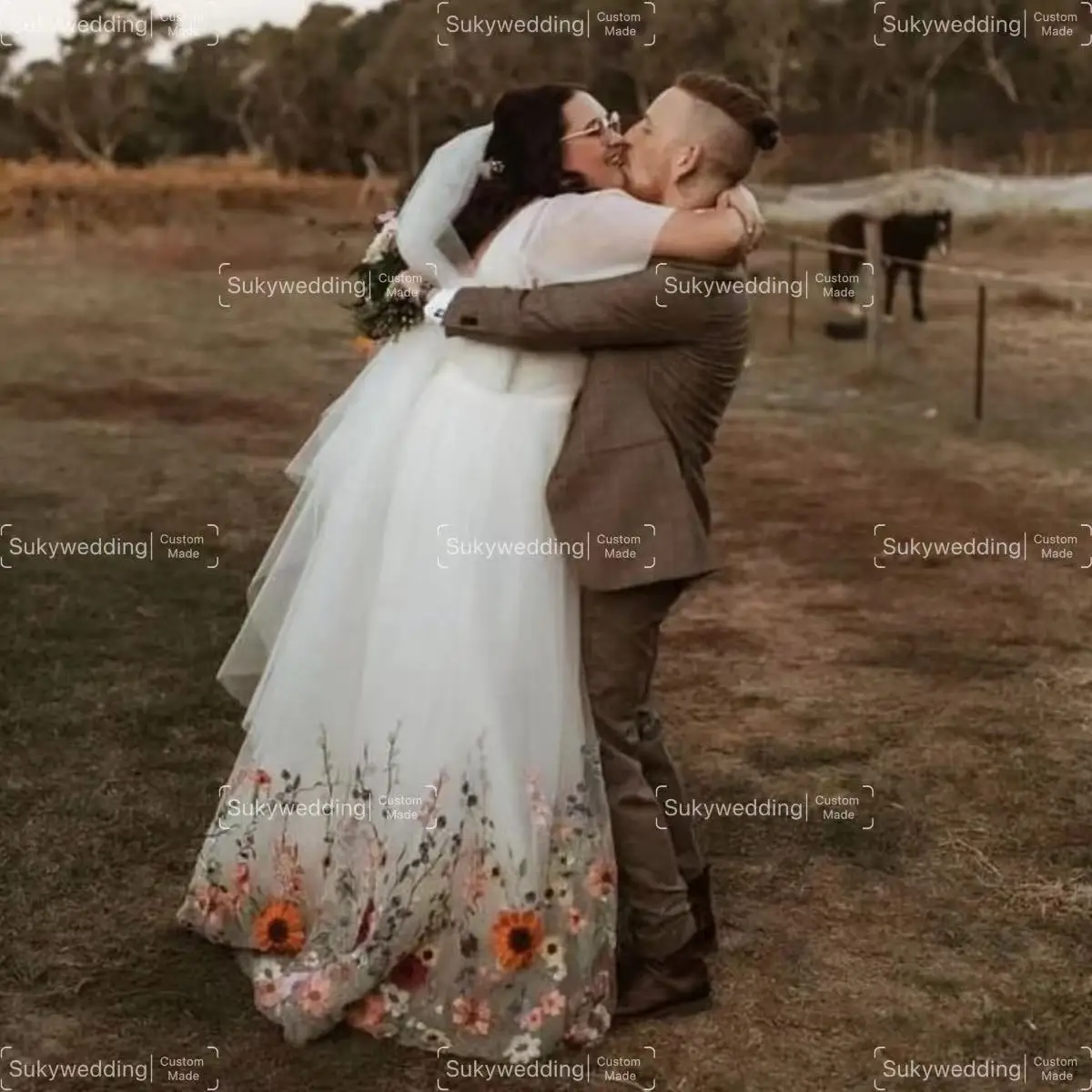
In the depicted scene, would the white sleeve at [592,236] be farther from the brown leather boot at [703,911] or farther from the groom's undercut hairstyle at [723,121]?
the brown leather boot at [703,911]

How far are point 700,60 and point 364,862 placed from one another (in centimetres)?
519

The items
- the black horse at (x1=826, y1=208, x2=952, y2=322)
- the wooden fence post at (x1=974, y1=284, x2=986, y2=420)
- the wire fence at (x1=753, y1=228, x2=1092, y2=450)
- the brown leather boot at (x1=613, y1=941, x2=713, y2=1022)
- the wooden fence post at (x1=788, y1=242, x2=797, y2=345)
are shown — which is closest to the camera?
the brown leather boot at (x1=613, y1=941, x2=713, y2=1022)

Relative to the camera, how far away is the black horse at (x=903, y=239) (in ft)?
23.6

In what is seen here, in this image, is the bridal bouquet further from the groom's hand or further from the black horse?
the black horse

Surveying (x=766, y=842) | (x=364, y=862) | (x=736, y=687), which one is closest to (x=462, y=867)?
(x=364, y=862)

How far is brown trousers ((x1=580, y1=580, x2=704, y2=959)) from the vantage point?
6.44 ft

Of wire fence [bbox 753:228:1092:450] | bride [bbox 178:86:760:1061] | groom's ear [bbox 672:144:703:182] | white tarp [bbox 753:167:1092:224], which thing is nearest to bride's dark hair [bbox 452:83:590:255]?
bride [bbox 178:86:760:1061]

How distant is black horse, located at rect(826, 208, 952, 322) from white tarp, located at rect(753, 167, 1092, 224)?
0.05 metres

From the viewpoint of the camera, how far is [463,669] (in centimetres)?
194

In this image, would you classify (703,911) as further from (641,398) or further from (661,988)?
(641,398)

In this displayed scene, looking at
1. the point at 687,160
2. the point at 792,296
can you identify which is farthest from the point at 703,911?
the point at 792,296

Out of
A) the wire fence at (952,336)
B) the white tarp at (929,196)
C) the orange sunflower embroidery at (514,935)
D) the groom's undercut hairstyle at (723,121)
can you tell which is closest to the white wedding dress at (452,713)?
the orange sunflower embroidery at (514,935)

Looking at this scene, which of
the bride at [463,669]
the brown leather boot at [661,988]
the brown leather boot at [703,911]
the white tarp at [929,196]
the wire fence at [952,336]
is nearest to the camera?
the bride at [463,669]

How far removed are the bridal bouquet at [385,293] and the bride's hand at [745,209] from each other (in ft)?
1.27
